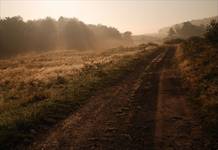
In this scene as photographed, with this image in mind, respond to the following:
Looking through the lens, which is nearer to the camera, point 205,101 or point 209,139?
point 209,139

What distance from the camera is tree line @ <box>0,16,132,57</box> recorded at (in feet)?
Answer: 244

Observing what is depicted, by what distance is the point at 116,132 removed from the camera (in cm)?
915

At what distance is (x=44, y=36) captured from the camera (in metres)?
86.4

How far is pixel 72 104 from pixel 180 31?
159 meters

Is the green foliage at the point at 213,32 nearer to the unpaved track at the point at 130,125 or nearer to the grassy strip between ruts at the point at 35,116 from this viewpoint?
the unpaved track at the point at 130,125

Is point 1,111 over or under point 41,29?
under

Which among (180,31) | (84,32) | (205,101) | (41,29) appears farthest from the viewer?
(180,31)

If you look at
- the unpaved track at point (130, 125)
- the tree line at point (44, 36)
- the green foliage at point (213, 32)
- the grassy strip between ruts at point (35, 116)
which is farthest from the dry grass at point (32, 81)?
the tree line at point (44, 36)

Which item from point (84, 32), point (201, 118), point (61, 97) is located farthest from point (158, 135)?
point (84, 32)

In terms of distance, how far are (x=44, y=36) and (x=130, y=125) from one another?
80873 millimetres

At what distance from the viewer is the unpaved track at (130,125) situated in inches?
322

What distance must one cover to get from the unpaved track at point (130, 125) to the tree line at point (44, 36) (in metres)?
62.8

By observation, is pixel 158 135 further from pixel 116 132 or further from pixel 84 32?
pixel 84 32

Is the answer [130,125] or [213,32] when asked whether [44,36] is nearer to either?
[213,32]
